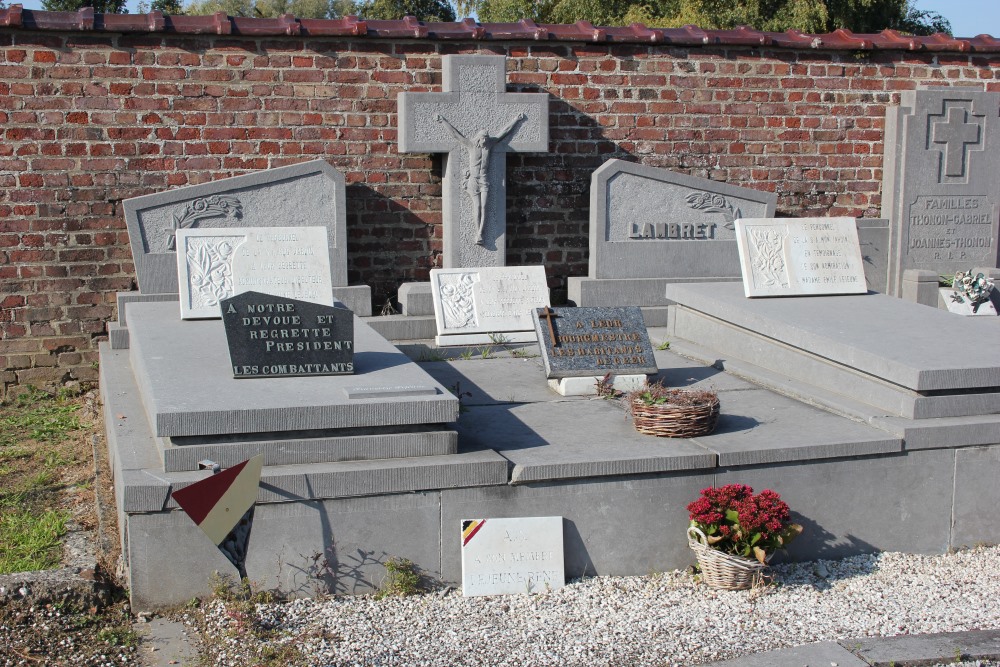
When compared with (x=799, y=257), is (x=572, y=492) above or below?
below

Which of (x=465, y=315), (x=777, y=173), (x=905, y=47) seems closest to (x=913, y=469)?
(x=465, y=315)

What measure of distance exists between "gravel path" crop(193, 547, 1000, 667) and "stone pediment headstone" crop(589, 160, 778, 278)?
3.99m

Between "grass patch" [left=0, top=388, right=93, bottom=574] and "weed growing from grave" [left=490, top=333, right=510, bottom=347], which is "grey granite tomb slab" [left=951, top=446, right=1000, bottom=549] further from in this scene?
"grass patch" [left=0, top=388, right=93, bottom=574]

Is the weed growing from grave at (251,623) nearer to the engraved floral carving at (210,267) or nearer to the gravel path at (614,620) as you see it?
the gravel path at (614,620)

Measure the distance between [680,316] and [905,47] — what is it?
11.8 ft

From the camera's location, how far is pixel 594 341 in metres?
6.09

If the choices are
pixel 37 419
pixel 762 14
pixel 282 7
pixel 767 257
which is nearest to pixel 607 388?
pixel 767 257

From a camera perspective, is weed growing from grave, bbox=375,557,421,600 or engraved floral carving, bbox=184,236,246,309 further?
engraved floral carving, bbox=184,236,246,309

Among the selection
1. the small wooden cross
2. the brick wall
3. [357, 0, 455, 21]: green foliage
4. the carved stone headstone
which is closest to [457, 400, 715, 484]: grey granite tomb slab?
the small wooden cross

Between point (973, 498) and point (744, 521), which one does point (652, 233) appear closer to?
point (973, 498)

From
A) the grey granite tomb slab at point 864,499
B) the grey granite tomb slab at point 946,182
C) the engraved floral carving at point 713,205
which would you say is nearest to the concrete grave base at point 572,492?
the grey granite tomb slab at point 864,499

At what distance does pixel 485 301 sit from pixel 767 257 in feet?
6.32

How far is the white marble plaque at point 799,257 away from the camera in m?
7.18

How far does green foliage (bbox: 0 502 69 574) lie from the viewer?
14.6ft
